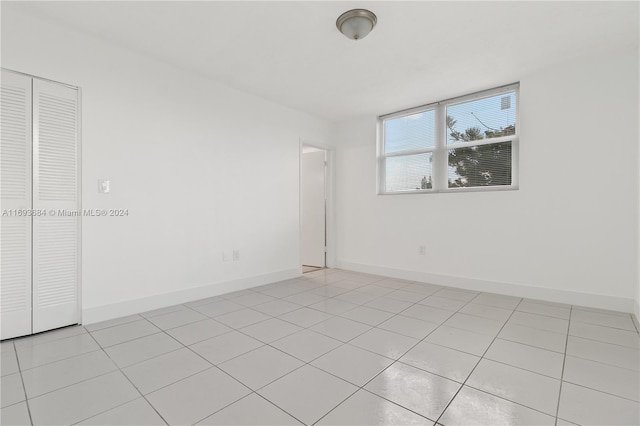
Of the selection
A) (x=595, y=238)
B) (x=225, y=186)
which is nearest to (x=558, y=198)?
(x=595, y=238)

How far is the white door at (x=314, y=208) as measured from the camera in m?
5.35

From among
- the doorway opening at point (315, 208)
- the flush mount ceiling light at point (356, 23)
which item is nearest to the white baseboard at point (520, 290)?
the doorway opening at point (315, 208)

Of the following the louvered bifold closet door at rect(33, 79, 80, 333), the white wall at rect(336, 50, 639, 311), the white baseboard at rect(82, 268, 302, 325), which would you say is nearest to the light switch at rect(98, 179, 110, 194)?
the louvered bifold closet door at rect(33, 79, 80, 333)

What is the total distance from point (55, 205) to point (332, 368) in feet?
8.77

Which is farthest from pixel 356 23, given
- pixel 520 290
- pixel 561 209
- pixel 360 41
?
pixel 520 290

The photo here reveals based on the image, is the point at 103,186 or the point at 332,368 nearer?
the point at 332,368

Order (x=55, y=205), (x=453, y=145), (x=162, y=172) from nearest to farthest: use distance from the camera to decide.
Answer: (x=55, y=205) < (x=162, y=172) < (x=453, y=145)

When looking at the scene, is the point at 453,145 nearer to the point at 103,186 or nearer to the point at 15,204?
the point at 103,186

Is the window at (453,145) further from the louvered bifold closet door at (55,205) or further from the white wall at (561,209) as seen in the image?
the louvered bifold closet door at (55,205)

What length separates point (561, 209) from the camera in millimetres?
3188

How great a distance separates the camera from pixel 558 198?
3.21 m

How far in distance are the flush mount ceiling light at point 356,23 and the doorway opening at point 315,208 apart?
9.34 ft

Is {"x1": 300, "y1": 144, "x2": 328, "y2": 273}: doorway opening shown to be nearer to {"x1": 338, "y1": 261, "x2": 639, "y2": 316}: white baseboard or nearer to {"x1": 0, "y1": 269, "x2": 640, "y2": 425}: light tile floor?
{"x1": 338, "y1": 261, "x2": 639, "y2": 316}: white baseboard

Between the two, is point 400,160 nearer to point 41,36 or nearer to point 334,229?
point 334,229
